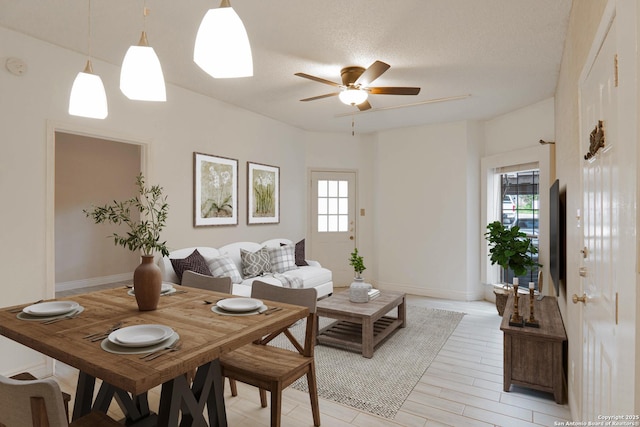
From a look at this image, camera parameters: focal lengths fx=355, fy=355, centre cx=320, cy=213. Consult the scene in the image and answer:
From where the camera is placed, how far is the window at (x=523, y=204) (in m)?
4.67

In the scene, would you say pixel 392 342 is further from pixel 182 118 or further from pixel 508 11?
pixel 182 118

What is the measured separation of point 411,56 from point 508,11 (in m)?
0.88

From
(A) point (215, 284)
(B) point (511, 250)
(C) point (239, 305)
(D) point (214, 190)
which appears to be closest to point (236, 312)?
(C) point (239, 305)

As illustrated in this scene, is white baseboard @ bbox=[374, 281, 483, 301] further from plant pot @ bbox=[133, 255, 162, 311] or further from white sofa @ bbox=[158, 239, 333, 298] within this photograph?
plant pot @ bbox=[133, 255, 162, 311]

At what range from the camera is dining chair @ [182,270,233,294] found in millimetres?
2545

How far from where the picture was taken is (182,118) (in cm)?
409

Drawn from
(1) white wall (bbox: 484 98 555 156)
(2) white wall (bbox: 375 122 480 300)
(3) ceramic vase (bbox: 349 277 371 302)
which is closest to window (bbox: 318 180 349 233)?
(2) white wall (bbox: 375 122 480 300)

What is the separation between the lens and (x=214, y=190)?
14.8 ft

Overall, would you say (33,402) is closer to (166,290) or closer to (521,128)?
(166,290)

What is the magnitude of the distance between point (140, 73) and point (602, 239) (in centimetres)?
199

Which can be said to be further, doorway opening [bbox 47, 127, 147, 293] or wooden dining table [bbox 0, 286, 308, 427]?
doorway opening [bbox 47, 127, 147, 293]

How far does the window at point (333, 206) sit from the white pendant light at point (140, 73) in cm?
474

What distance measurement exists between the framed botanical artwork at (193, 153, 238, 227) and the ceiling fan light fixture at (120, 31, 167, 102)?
8.82 feet

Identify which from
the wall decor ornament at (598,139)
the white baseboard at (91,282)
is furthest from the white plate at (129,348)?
the white baseboard at (91,282)
